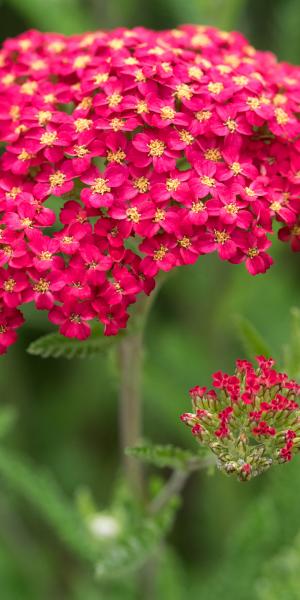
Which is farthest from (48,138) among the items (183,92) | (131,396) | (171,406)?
(171,406)

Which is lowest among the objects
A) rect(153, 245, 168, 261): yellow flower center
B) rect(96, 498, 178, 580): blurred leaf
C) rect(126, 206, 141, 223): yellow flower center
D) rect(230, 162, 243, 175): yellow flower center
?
rect(96, 498, 178, 580): blurred leaf

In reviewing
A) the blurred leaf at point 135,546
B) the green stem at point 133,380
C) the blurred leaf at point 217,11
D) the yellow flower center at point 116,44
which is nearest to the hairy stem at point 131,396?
the green stem at point 133,380

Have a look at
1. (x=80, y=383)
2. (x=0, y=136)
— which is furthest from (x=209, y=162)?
(x=80, y=383)

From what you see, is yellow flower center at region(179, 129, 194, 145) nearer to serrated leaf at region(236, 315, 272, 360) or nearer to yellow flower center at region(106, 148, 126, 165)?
yellow flower center at region(106, 148, 126, 165)

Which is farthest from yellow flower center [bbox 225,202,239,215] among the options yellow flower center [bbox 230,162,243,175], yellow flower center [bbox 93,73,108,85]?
yellow flower center [bbox 93,73,108,85]

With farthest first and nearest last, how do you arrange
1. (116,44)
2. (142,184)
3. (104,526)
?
(104,526), (116,44), (142,184)

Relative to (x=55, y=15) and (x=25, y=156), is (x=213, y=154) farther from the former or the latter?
(x=55, y=15)
